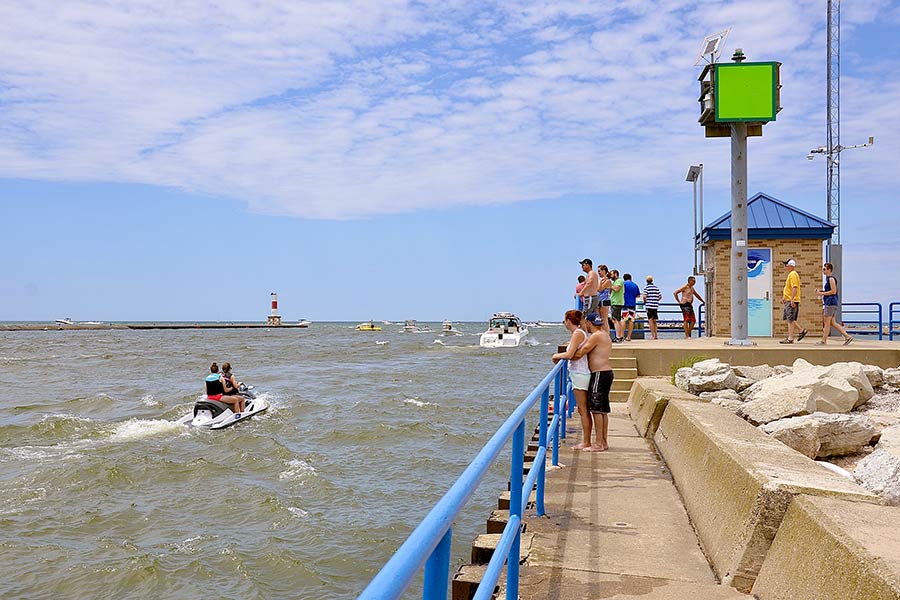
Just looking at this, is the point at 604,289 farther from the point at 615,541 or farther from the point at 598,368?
the point at 615,541

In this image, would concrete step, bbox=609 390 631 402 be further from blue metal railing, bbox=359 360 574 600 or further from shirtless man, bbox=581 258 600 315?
blue metal railing, bbox=359 360 574 600

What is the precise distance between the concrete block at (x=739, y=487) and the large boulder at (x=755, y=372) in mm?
5026

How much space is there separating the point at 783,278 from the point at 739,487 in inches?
584

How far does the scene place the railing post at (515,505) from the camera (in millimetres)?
3521

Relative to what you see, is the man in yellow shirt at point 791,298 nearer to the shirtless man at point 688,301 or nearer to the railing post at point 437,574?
the shirtless man at point 688,301

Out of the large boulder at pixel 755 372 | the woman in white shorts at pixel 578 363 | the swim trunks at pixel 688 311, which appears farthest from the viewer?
the swim trunks at pixel 688 311

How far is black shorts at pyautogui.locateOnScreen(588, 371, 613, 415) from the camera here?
782cm

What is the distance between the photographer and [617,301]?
17.1 m

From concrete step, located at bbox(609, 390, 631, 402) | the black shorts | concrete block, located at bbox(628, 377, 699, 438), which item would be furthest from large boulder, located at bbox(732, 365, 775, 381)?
the black shorts

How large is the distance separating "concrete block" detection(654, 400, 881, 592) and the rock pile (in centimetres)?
35

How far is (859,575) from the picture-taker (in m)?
2.71

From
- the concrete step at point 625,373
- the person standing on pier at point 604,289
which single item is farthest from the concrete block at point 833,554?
the person standing on pier at point 604,289

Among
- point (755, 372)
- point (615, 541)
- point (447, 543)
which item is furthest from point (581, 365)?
point (447, 543)

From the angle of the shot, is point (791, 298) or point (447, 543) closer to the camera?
point (447, 543)
